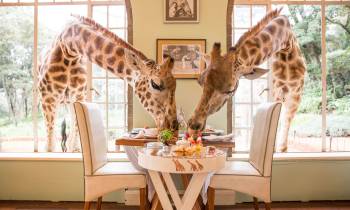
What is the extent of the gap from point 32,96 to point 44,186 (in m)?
1.14

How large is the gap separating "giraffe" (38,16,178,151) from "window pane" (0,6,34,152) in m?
0.28

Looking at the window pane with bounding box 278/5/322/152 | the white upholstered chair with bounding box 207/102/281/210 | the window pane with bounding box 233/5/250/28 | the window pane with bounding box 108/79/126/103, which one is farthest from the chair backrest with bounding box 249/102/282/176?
the window pane with bounding box 108/79/126/103

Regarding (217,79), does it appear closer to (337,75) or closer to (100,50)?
(100,50)

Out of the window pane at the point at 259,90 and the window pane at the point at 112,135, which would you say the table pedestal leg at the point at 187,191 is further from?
the window pane at the point at 259,90

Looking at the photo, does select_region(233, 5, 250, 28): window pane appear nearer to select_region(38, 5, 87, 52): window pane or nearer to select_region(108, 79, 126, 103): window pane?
select_region(108, 79, 126, 103): window pane

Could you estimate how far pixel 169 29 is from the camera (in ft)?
13.6

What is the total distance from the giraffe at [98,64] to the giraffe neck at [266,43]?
0.88 metres

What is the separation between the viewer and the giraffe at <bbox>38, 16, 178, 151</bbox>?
3.53 m

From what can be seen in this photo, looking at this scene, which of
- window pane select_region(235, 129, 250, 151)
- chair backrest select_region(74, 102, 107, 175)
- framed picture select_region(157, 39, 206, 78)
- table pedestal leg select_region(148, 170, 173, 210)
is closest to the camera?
table pedestal leg select_region(148, 170, 173, 210)

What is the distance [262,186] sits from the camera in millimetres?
2951

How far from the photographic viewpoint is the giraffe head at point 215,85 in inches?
133

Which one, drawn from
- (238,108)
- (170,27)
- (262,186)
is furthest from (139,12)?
(262,186)

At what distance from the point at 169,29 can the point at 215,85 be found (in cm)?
111

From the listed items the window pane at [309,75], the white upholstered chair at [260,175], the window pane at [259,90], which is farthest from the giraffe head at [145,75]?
the window pane at [309,75]
